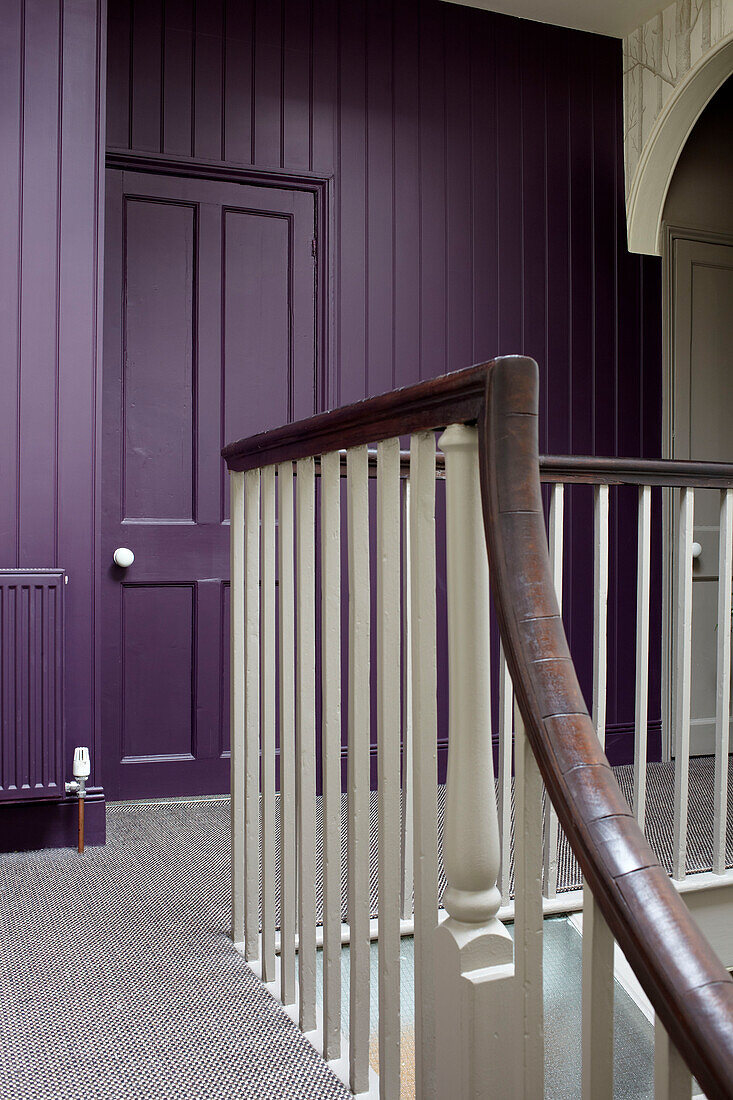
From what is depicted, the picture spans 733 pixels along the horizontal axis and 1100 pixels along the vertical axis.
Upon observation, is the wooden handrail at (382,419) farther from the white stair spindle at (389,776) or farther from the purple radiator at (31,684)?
the purple radiator at (31,684)

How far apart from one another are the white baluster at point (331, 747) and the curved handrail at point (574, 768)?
0.48 metres

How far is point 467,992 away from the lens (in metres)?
0.97

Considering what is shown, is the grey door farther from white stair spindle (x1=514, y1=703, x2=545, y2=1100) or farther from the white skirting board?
white stair spindle (x1=514, y1=703, x2=545, y2=1100)

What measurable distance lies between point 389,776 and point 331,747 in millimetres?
219

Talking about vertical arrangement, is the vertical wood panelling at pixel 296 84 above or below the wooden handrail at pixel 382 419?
above

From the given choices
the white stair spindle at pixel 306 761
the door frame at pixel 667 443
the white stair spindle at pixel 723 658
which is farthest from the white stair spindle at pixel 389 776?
the door frame at pixel 667 443

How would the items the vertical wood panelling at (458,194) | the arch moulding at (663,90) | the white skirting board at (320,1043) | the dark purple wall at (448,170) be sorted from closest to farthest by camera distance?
the white skirting board at (320,1043) < the dark purple wall at (448,170) < the arch moulding at (663,90) < the vertical wood panelling at (458,194)

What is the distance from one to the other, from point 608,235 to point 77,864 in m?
2.99

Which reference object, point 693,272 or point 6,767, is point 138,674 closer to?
point 6,767

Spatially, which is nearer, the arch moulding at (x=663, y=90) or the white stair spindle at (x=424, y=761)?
the white stair spindle at (x=424, y=761)

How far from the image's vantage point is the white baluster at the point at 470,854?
0.96m

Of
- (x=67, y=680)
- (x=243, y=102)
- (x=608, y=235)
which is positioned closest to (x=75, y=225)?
(x=243, y=102)

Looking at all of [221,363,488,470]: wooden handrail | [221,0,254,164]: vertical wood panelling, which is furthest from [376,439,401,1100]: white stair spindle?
[221,0,254,164]: vertical wood panelling

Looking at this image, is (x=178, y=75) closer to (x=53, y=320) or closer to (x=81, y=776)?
(x=53, y=320)
